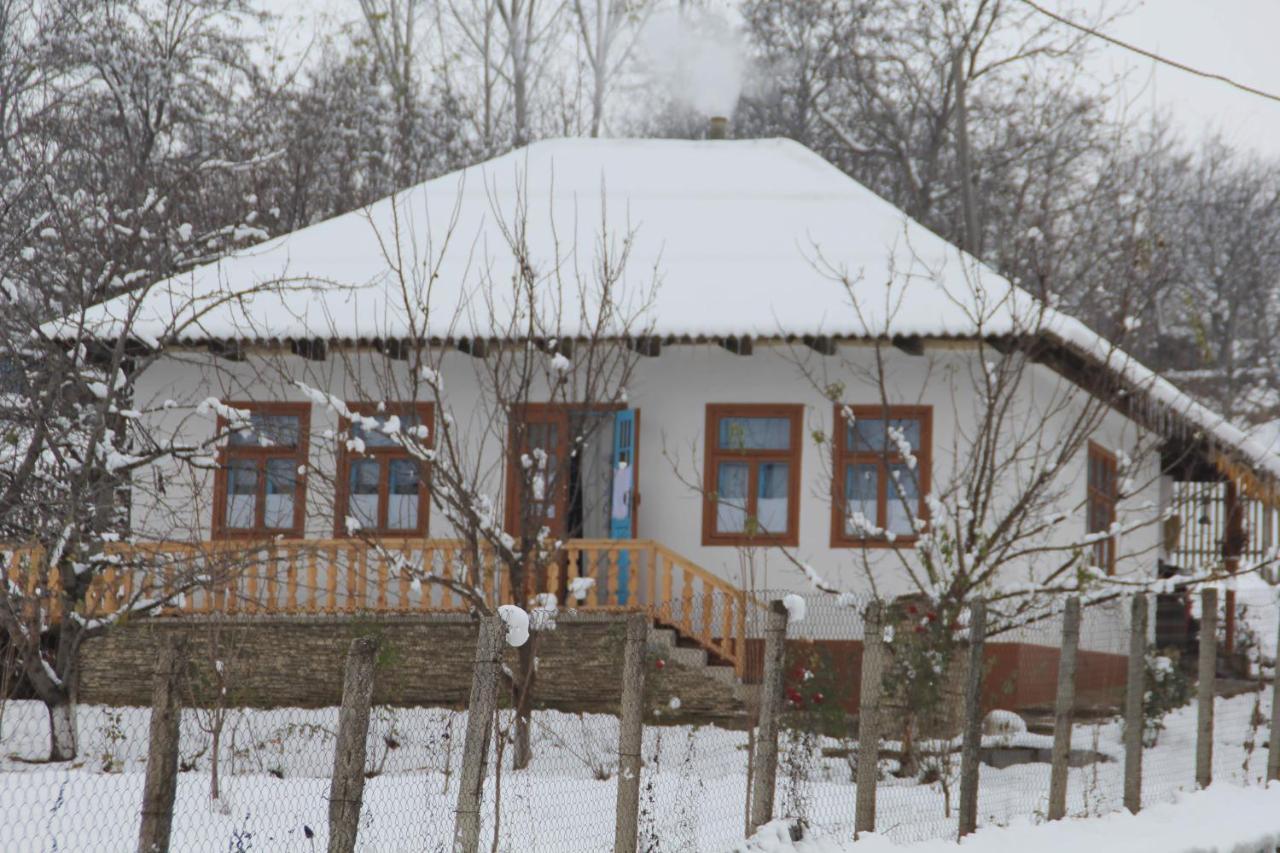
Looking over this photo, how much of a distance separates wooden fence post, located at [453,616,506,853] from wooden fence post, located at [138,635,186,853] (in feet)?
3.71

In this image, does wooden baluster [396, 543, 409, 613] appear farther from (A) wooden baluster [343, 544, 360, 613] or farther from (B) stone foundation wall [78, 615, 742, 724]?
(A) wooden baluster [343, 544, 360, 613]

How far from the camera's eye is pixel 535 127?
3309cm

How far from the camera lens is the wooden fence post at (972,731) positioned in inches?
357

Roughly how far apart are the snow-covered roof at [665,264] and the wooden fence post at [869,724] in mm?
5569

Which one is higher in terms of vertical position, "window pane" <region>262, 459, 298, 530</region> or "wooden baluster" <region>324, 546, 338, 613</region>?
"window pane" <region>262, 459, 298, 530</region>

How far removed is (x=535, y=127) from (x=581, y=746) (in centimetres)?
2214

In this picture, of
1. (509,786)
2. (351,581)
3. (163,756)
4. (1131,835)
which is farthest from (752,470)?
(163,756)

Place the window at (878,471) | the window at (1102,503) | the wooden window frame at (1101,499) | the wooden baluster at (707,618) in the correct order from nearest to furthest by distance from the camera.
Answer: the wooden baluster at (707,618) → the window at (878,471) → the wooden window frame at (1101,499) → the window at (1102,503)

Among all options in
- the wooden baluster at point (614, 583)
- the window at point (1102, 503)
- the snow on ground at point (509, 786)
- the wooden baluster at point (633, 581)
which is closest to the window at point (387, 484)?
the wooden baluster at point (614, 583)

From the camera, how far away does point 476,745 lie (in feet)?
21.2

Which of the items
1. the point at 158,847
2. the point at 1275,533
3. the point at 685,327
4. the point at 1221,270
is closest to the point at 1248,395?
the point at 1221,270

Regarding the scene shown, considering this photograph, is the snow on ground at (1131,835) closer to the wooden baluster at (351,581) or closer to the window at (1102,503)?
the window at (1102,503)

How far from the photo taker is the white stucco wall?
16375 millimetres

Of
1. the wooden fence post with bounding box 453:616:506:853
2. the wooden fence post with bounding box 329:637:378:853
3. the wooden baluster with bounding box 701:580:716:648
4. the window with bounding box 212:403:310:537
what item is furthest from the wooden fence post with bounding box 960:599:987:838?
the window with bounding box 212:403:310:537
